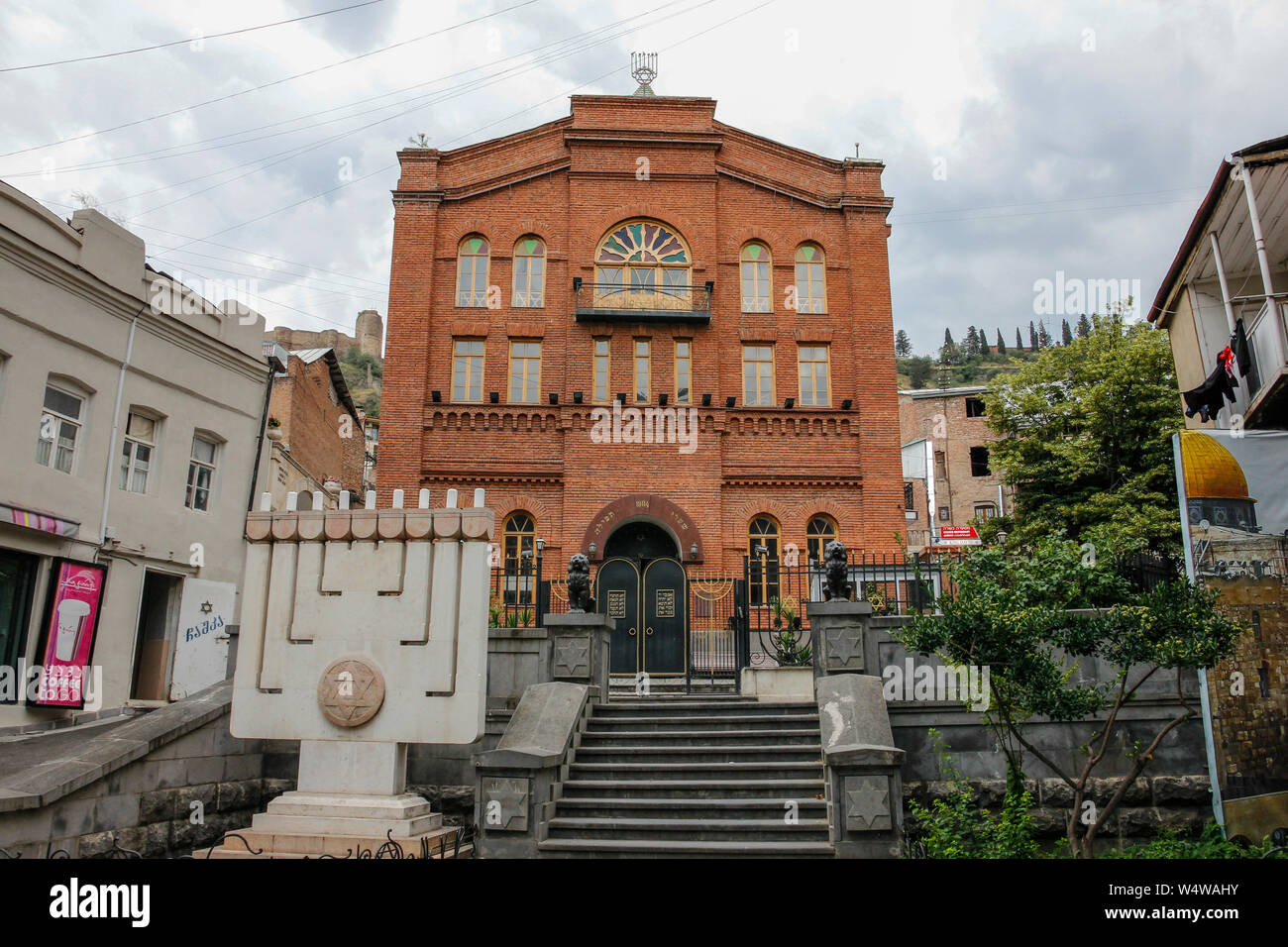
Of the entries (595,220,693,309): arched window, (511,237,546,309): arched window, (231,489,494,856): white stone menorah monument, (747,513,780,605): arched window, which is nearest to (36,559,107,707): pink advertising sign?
(231,489,494,856): white stone menorah monument

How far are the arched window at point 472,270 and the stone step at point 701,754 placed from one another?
16097 millimetres

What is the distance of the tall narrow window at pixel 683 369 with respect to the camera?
24.1 meters

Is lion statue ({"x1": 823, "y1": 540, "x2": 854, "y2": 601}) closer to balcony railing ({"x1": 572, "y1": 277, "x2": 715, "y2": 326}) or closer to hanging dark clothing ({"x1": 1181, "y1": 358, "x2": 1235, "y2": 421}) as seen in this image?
hanging dark clothing ({"x1": 1181, "y1": 358, "x2": 1235, "y2": 421})

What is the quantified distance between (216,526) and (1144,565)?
1776 cm

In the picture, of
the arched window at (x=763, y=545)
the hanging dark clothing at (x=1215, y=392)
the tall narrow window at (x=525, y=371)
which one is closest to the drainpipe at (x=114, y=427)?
the tall narrow window at (x=525, y=371)

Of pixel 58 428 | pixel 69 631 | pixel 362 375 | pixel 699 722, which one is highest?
pixel 362 375

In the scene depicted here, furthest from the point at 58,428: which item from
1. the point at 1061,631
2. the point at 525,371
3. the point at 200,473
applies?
the point at 1061,631

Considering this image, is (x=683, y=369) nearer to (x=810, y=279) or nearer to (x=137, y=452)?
(x=810, y=279)

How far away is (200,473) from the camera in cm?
1953

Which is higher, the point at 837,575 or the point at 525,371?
the point at 525,371

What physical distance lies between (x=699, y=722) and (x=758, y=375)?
46.4ft

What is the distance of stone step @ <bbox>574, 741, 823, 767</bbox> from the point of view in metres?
11.1

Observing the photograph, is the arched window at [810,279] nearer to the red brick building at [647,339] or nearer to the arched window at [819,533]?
the red brick building at [647,339]
